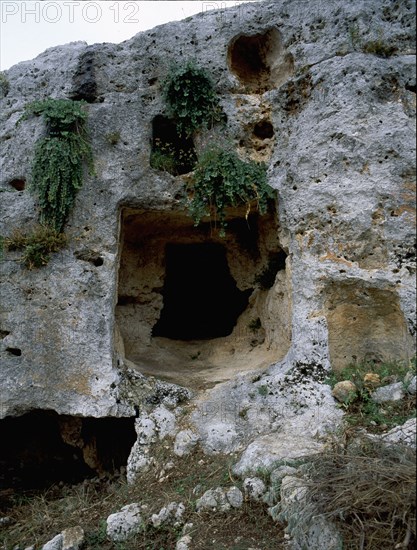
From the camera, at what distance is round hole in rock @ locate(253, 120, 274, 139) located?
7504 millimetres

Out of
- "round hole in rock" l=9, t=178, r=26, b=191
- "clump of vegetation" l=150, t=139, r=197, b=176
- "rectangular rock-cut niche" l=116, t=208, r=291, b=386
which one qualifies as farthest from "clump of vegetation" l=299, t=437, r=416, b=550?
"round hole in rock" l=9, t=178, r=26, b=191

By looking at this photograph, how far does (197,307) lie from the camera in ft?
32.4

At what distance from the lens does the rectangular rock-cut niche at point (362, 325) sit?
6199 millimetres

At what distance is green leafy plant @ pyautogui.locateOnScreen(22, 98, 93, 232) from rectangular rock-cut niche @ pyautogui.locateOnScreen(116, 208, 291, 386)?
0.90 m

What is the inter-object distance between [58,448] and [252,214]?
4417 millimetres

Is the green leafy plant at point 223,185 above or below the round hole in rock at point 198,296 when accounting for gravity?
above

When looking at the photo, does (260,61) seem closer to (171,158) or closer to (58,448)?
(171,158)

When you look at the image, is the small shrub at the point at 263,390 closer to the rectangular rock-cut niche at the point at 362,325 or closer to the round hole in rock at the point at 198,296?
the rectangular rock-cut niche at the point at 362,325

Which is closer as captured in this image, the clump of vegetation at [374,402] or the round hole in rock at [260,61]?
the clump of vegetation at [374,402]

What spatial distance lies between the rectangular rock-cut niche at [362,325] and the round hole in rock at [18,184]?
4.50 m

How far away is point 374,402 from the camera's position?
555 cm

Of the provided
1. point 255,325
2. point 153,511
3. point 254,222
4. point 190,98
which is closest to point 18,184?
point 190,98

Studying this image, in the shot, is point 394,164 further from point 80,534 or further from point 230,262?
point 80,534

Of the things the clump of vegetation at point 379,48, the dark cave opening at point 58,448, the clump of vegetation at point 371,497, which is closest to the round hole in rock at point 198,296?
the dark cave opening at point 58,448
